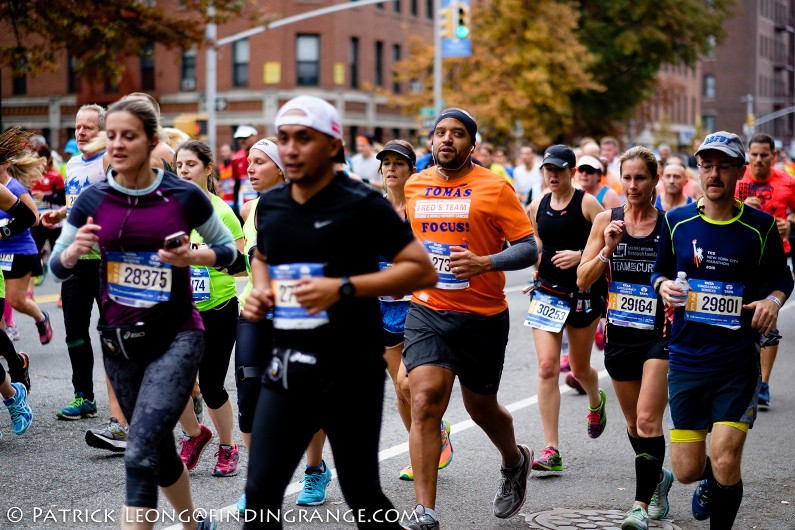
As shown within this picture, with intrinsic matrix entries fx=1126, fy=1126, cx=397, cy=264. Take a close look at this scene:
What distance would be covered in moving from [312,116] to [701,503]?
3.21 meters

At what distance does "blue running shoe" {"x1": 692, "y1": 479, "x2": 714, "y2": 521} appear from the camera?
5.93 metres

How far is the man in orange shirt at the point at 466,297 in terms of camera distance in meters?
5.80

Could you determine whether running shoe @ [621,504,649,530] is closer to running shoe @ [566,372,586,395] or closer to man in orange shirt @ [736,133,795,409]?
running shoe @ [566,372,586,395]

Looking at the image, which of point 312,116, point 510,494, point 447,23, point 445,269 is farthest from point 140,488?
point 447,23

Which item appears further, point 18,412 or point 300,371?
point 18,412

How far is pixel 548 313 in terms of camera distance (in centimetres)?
761

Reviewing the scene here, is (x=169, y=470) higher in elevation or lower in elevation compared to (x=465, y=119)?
lower

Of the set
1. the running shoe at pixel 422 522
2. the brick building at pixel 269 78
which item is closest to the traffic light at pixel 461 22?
the brick building at pixel 269 78

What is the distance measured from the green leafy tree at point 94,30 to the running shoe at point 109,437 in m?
13.1

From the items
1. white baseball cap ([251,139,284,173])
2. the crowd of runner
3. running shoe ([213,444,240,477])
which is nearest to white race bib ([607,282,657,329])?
the crowd of runner

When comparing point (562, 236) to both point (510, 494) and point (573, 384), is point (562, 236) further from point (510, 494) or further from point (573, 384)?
point (573, 384)

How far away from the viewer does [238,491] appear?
644 cm

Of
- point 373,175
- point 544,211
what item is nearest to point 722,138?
point 544,211

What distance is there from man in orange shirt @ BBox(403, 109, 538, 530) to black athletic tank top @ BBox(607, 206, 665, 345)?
78cm
